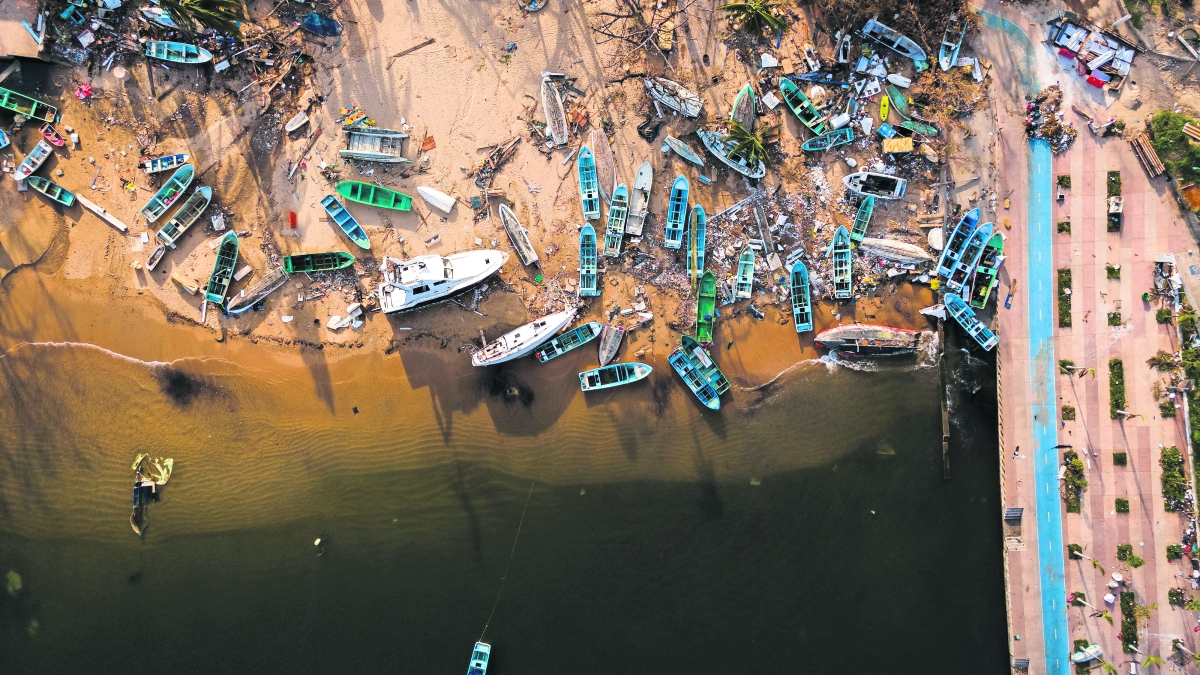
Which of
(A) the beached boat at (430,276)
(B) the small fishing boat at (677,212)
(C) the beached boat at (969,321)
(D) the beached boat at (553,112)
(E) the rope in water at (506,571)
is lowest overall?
(E) the rope in water at (506,571)

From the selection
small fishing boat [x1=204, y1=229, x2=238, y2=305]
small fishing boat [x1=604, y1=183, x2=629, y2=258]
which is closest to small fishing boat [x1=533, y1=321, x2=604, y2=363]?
small fishing boat [x1=604, y1=183, x2=629, y2=258]

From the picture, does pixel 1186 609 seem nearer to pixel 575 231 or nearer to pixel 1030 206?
pixel 1030 206

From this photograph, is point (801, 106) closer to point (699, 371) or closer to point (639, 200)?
point (639, 200)

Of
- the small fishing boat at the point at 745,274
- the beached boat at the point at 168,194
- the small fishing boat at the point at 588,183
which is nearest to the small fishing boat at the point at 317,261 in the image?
the beached boat at the point at 168,194

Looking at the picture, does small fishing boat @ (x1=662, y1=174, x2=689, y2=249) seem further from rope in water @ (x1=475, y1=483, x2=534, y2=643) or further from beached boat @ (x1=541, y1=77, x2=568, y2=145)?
rope in water @ (x1=475, y1=483, x2=534, y2=643)

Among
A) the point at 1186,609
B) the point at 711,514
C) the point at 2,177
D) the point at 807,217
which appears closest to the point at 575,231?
the point at 807,217

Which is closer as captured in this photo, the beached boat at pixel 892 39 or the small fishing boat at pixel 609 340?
the beached boat at pixel 892 39

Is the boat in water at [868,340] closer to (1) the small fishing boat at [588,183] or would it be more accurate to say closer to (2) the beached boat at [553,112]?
(1) the small fishing boat at [588,183]
